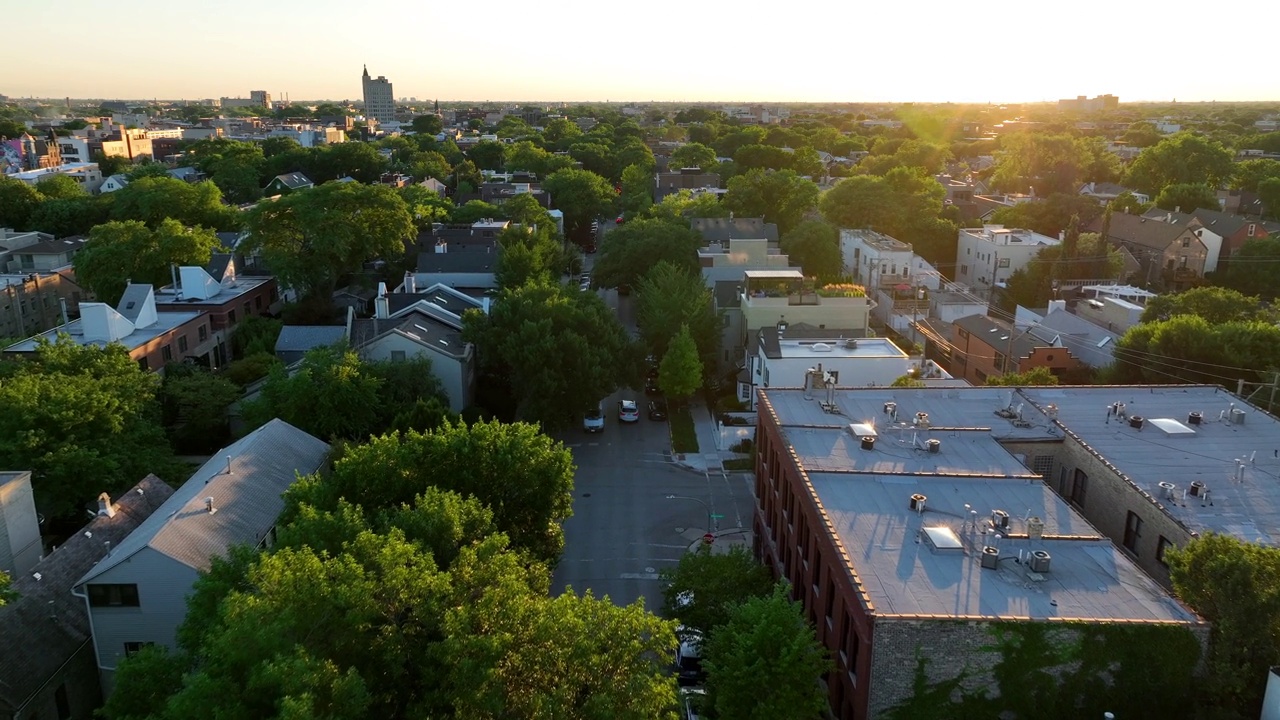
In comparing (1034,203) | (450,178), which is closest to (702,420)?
(1034,203)

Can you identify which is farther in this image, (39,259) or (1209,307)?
(39,259)

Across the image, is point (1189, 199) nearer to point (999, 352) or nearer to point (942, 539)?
point (999, 352)

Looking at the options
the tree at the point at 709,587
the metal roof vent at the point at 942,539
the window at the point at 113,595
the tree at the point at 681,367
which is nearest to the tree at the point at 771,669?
the tree at the point at 709,587

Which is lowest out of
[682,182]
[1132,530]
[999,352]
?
[1132,530]

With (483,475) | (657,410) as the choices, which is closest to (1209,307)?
(657,410)

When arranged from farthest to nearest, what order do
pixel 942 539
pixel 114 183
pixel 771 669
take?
pixel 114 183 → pixel 942 539 → pixel 771 669
